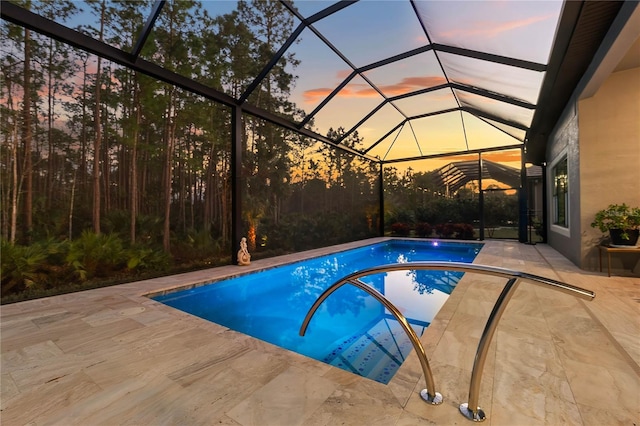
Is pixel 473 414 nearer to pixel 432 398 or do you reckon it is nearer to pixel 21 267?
pixel 432 398

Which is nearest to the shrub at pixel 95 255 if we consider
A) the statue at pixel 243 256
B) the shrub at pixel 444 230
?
the statue at pixel 243 256

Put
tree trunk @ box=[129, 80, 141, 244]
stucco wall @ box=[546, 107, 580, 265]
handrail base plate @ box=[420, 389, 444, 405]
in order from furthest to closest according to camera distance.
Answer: stucco wall @ box=[546, 107, 580, 265], tree trunk @ box=[129, 80, 141, 244], handrail base plate @ box=[420, 389, 444, 405]

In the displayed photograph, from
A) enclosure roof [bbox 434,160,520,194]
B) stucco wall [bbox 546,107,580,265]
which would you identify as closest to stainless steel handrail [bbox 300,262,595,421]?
stucco wall [bbox 546,107,580,265]

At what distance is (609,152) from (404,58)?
4.15 m

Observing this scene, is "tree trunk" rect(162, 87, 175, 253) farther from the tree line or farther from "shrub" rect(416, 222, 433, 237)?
"shrub" rect(416, 222, 433, 237)

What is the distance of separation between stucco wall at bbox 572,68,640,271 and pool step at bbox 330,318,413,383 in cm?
412

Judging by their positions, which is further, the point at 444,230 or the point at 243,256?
the point at 444,230

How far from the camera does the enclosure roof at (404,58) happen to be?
3.82 meters

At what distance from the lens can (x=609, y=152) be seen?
15.2 ft

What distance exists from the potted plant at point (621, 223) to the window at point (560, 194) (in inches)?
74.8

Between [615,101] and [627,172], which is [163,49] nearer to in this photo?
[615,101]

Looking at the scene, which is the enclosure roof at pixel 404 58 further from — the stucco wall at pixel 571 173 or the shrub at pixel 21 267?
the shrub at pixel 21 267

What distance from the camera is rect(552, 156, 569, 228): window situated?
20.8ft

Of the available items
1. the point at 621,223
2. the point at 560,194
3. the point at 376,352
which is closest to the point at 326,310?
the point at 376,352
